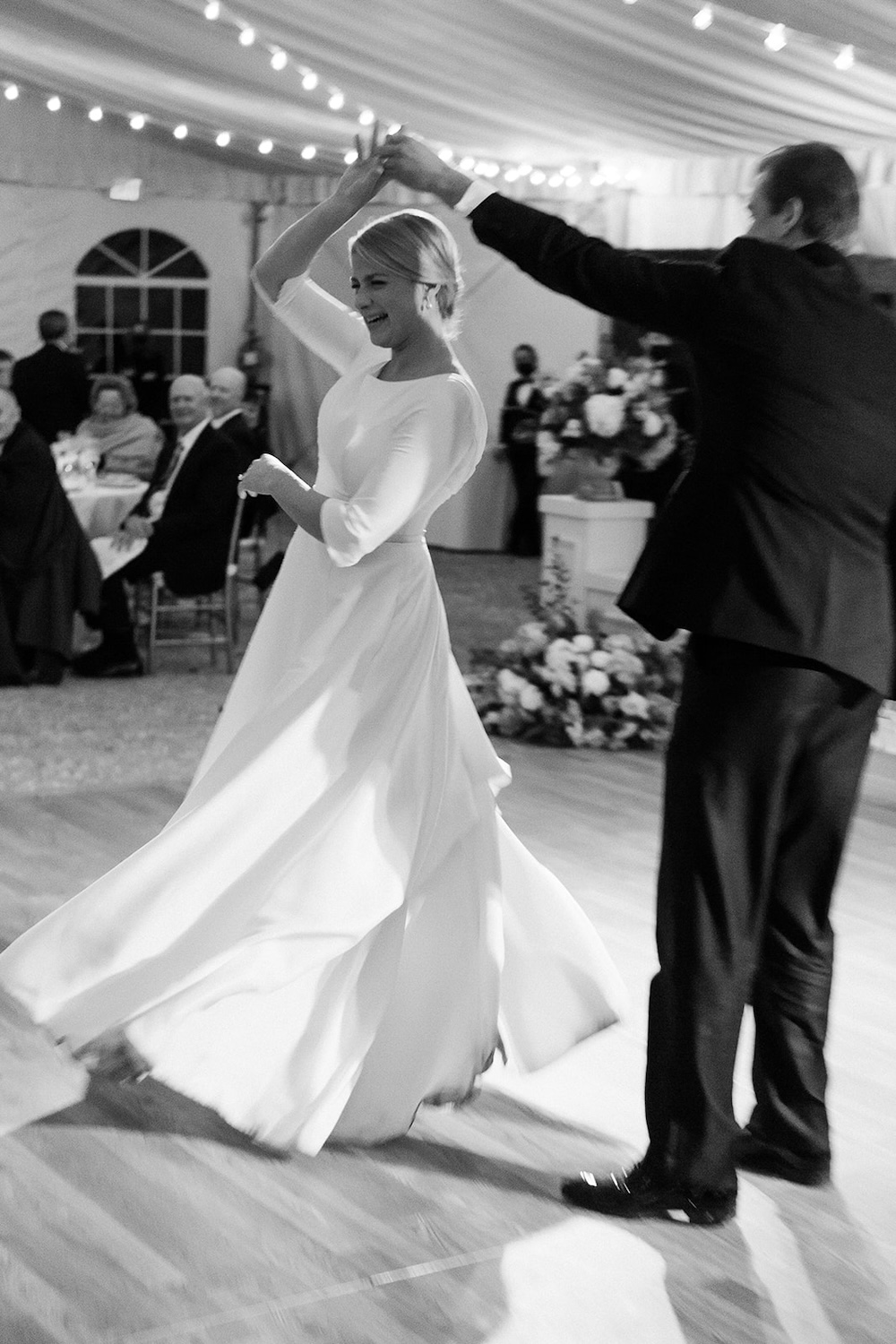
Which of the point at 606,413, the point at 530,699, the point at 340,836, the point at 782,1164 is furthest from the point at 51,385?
Result: the point at 782,1164

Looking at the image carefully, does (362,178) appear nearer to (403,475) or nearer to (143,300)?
(403,475)

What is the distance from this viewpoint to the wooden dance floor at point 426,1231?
246cm

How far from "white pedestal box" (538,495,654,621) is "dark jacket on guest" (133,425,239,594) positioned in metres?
1.42

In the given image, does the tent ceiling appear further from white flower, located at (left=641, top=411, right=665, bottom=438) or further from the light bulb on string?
white flower, located at (left=641, top=411, right=665, bottom=438)

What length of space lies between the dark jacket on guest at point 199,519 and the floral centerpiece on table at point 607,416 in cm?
139

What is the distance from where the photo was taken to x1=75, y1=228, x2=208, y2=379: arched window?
1337 centimetres

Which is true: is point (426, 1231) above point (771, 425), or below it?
below

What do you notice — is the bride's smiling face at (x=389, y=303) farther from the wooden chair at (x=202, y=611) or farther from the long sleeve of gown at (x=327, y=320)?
the wooden chair at (x=202, y=611)

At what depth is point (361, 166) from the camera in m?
2.86

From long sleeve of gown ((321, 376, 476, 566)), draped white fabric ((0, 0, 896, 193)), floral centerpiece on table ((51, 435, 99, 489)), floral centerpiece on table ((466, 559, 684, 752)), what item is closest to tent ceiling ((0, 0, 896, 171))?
draped white fabric ((0, 0, 896, 193))

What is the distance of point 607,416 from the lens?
7.24 meters

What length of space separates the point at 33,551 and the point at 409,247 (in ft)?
15.7

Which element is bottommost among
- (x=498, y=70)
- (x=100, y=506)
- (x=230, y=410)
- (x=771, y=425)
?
(x=100, y=506)

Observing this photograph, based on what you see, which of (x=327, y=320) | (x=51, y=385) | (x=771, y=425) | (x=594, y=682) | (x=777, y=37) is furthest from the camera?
(x=51, y=385)
